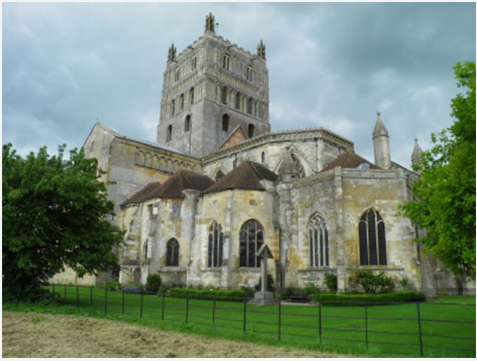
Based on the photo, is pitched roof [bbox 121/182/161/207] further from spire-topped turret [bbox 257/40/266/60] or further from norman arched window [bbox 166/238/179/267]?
spire-topped turret [bbox 257/40/266/60]

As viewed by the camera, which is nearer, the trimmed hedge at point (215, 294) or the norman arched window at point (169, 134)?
the trimmed hedge at point (215, 294)

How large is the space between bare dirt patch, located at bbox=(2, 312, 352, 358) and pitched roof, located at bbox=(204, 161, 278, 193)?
57.9 ft

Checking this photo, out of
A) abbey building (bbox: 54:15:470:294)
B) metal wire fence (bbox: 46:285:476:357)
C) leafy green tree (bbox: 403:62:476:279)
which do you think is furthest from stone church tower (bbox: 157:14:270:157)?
leafy green tree (bbox: 403:62:476:279)

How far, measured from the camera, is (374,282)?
23656mm

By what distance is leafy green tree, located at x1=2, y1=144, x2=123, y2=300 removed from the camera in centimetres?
1770

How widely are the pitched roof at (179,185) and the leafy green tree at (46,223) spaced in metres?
13.3

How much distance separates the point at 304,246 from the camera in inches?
1087

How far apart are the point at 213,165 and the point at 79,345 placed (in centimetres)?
3833

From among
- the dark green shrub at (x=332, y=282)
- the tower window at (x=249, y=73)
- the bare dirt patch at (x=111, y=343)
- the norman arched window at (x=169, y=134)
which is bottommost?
the bare dirt patch at (x=111, y=343)

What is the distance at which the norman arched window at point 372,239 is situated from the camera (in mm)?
25203

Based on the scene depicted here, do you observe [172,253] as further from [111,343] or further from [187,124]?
[187,124]

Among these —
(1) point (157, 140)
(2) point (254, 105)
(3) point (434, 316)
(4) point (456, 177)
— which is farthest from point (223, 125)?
(4) point (456, 177)

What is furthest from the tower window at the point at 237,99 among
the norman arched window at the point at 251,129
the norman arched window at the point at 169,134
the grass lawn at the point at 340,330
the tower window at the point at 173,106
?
the grass lawn at the point at 340,330

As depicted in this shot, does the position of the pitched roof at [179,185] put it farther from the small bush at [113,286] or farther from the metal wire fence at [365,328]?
the metal wire fence at [365,328]
